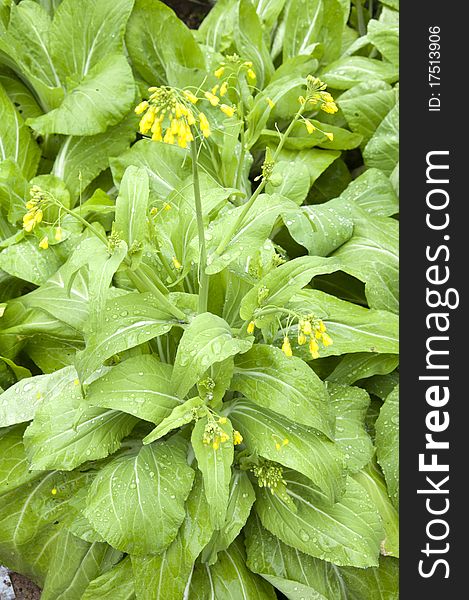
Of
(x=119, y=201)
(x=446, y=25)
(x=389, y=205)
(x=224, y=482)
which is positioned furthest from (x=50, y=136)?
(x=224, y=482)

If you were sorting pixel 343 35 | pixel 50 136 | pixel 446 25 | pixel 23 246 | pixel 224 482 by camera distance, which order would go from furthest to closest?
pixel 343 35 < pixel 50 136 < pixel 23 246 < pixel 446 25 < pixel 224 482

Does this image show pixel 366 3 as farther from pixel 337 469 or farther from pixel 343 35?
pixel 337 469

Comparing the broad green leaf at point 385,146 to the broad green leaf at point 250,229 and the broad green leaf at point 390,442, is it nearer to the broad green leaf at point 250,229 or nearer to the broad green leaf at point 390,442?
the broad green leaf at point 250,229

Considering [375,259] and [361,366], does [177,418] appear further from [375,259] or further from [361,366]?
[375,259]

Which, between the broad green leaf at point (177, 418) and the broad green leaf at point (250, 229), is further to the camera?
the broad green leaf at point (250, 229)

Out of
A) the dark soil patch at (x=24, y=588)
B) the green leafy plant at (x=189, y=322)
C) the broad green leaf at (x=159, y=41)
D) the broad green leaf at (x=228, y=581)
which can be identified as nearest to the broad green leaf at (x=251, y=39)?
the green leafy plant at (x=189, y=322)

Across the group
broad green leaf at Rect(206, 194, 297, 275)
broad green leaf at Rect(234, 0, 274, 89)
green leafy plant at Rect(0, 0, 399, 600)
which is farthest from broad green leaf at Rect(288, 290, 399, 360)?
broad green leaf at Rect(234, 0, 274, 89)

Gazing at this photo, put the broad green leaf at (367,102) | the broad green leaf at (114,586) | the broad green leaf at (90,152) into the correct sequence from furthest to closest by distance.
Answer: the broad green leaf at (367,102) → the broad green leaf at (90,152) → the broad green leaf at (114,586)
